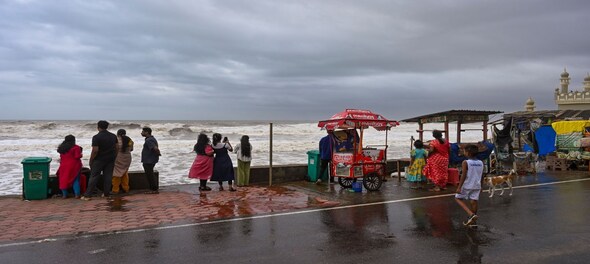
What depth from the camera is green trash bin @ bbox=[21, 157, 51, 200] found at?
31.2ft

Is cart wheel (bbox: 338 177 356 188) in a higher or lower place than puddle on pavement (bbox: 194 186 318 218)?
higher

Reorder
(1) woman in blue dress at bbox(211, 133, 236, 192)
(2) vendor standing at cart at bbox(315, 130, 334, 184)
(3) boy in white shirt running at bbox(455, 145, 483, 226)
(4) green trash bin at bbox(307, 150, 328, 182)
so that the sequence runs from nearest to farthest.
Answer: (3) boy in white shirt running at bbox(455, 145, 483, 226)
(1) woman in blue dress at bbox(211, 133, 236, 192)
(2) vendor standing at cart at bbox(315, 130, 334, 184)
(4) green trash bin at bbox(307, 150, 328, 182)

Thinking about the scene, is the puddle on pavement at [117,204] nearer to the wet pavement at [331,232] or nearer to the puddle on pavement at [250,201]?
the wet pavement at [331,232]

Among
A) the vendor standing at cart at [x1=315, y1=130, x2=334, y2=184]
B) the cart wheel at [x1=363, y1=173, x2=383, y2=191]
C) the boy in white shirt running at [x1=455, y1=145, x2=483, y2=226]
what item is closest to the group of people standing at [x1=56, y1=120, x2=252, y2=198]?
the vendor standing at cart at [x1=315, y1=130, x2=334, y2=184]

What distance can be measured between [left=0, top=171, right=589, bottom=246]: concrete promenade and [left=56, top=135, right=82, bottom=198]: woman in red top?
36 centimetres

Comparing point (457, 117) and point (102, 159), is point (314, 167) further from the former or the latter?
point (102, 159)

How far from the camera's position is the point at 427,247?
232 inches

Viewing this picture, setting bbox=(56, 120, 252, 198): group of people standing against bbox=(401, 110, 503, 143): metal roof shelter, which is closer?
bbox=(56, 120, 252, 198): group of people standing

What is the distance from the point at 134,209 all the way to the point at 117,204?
29.7 inches

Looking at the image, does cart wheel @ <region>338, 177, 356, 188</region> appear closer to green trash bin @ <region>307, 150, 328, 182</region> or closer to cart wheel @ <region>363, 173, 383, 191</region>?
cart wheel @ <region>363, 173, 383, 191</region>

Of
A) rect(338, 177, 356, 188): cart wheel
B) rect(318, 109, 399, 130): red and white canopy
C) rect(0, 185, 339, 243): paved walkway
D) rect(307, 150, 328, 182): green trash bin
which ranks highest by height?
rect(318, 109, 399, 130): red and white canopy

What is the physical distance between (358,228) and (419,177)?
530 centimetres

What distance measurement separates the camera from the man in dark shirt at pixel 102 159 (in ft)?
31.7

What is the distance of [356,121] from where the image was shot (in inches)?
429
